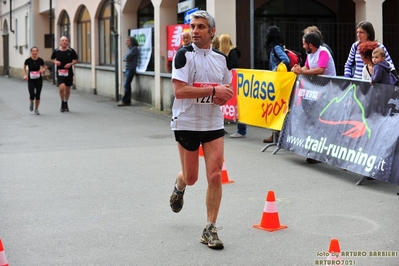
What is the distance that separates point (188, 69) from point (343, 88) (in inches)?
154

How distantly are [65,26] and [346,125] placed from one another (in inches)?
978

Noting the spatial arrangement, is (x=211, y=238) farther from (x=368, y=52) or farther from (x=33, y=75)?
(x=33, y=75)

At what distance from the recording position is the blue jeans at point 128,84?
67.7ft

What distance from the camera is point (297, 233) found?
257 inches

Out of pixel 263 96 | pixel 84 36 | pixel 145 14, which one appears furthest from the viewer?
pixel 84 36

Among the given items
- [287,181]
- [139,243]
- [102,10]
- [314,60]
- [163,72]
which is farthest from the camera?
[102,10]

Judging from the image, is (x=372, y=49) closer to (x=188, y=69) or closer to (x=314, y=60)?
(x=314, y=60)

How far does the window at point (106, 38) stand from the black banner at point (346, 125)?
580 inches

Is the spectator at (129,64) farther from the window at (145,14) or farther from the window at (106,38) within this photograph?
the window at (106,38)

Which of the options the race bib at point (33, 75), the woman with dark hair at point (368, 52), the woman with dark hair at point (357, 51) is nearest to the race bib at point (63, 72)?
the race bib at point (33, 75)

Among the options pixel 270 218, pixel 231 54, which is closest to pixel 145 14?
pixel 231 54

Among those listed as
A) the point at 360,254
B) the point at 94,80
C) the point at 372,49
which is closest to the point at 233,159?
the point at 372,49

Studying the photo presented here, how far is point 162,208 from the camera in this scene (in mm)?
7617

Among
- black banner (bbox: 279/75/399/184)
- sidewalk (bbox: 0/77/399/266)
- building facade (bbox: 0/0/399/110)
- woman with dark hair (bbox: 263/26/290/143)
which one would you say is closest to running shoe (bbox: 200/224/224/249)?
sidewalk (bbox: 0/77/399/266)
